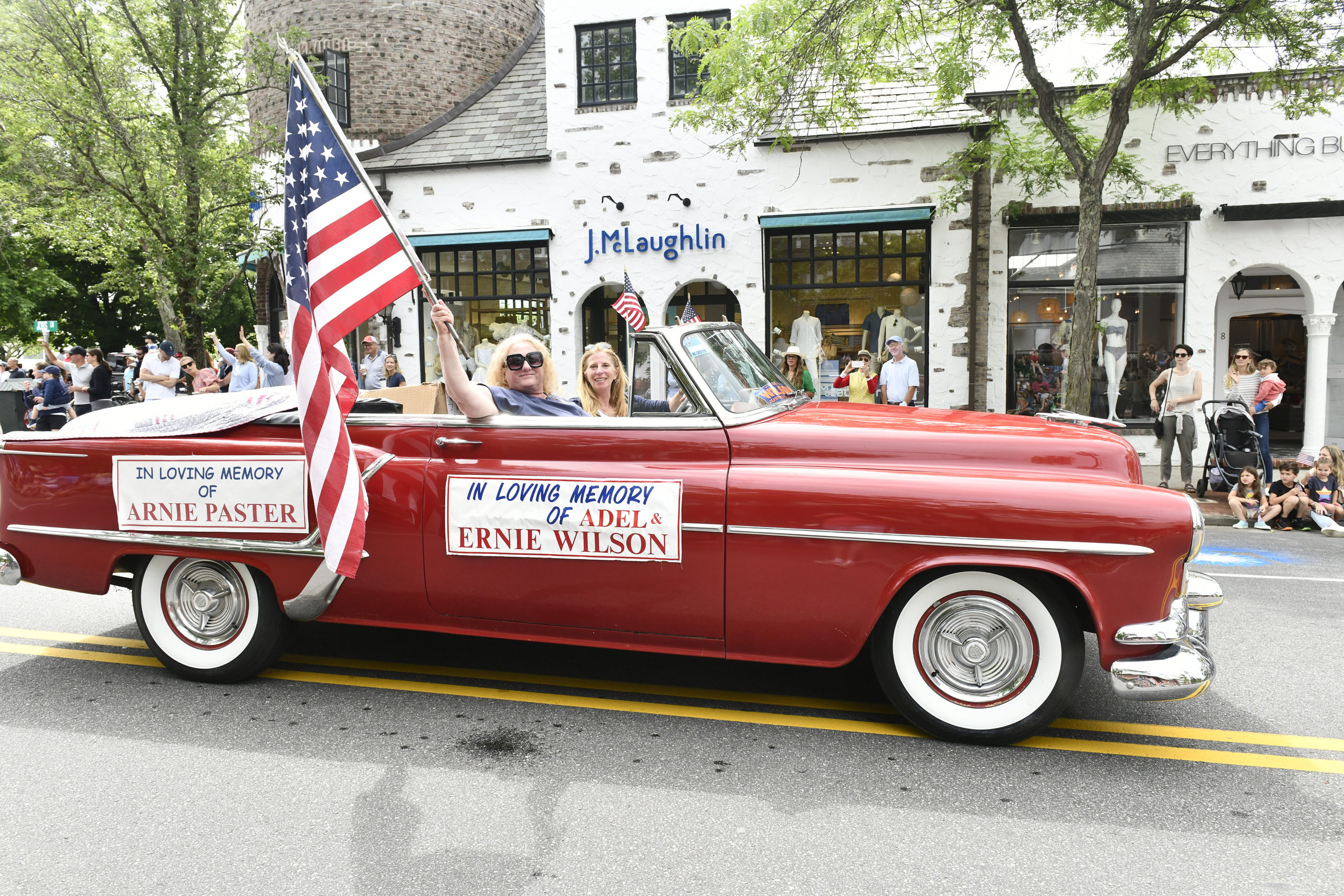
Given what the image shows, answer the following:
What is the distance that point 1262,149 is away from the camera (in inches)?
517

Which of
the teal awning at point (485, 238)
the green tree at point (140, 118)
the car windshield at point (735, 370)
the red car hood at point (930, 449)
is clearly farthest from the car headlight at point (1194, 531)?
the green tree at point (140, 118)

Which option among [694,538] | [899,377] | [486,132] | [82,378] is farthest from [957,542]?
[82,378]

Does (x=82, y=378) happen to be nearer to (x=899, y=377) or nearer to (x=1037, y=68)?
(x=899, y=377)

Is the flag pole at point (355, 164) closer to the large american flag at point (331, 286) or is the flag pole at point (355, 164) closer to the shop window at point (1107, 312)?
the large american flag at point (331, 286)

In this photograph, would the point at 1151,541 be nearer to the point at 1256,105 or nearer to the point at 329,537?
the point at 329,537

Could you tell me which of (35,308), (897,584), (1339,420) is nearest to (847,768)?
(897,584)

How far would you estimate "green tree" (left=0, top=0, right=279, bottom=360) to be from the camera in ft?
42.7

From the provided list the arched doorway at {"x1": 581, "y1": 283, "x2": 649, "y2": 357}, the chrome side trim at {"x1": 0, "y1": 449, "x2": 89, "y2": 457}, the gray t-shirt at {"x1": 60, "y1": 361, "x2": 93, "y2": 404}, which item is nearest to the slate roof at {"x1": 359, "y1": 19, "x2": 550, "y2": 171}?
the arched doorway at {"x1": 581, "y1": 283, "x2": 649, "y2": 357}

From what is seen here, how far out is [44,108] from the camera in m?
13.2

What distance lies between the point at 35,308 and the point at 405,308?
24512 mm

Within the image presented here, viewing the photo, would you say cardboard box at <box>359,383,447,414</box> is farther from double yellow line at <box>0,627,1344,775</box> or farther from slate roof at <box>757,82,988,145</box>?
slate roof at <box>757,82,988,145</box>

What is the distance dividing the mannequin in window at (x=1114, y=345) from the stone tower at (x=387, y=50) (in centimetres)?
1298

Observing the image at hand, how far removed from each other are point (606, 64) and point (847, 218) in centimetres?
491

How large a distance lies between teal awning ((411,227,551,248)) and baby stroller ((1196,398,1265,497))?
10.2 m
